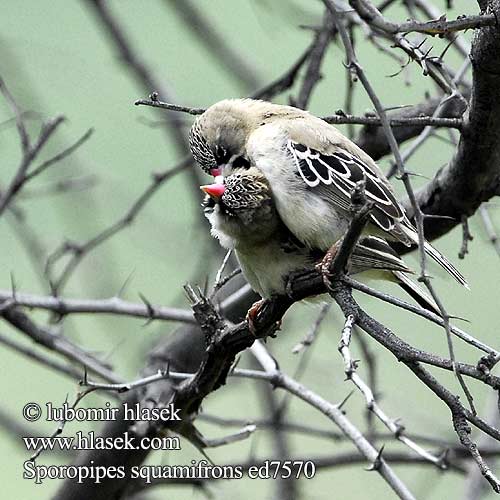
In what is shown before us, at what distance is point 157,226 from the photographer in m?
5.96

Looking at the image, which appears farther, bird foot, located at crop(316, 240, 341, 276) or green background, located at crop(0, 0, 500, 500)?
green background, located at crop(0, 0, 500, 500)

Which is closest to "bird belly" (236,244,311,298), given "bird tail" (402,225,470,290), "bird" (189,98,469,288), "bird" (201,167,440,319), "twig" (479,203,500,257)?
"bird" (201,167,440,319)

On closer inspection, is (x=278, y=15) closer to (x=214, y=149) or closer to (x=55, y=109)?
(x=214, y=149)

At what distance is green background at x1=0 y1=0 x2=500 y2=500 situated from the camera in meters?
5.06

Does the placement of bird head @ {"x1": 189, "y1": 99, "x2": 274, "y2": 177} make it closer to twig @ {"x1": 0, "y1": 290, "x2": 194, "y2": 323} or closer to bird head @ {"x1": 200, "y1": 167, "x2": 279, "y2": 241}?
bird head @ {"x1": 200, "y1": 167, "x2": 279, "y2": 241}

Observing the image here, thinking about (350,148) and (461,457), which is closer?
(350,148)

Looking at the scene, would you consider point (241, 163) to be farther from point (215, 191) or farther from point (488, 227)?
point (488, 227)

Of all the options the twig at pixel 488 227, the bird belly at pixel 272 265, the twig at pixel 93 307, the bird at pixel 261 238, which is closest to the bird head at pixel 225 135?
the bird at pixel 261 238

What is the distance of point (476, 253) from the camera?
6.50 m

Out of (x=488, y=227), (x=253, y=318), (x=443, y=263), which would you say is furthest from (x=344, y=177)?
(x=488, y=227)

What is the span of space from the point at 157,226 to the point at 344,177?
9.23 feet

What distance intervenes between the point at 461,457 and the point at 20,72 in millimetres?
2933

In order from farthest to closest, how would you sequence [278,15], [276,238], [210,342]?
1. [278,15]
2. [276,238]
3. [210,342]

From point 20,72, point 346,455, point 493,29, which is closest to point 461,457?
point 346,455
